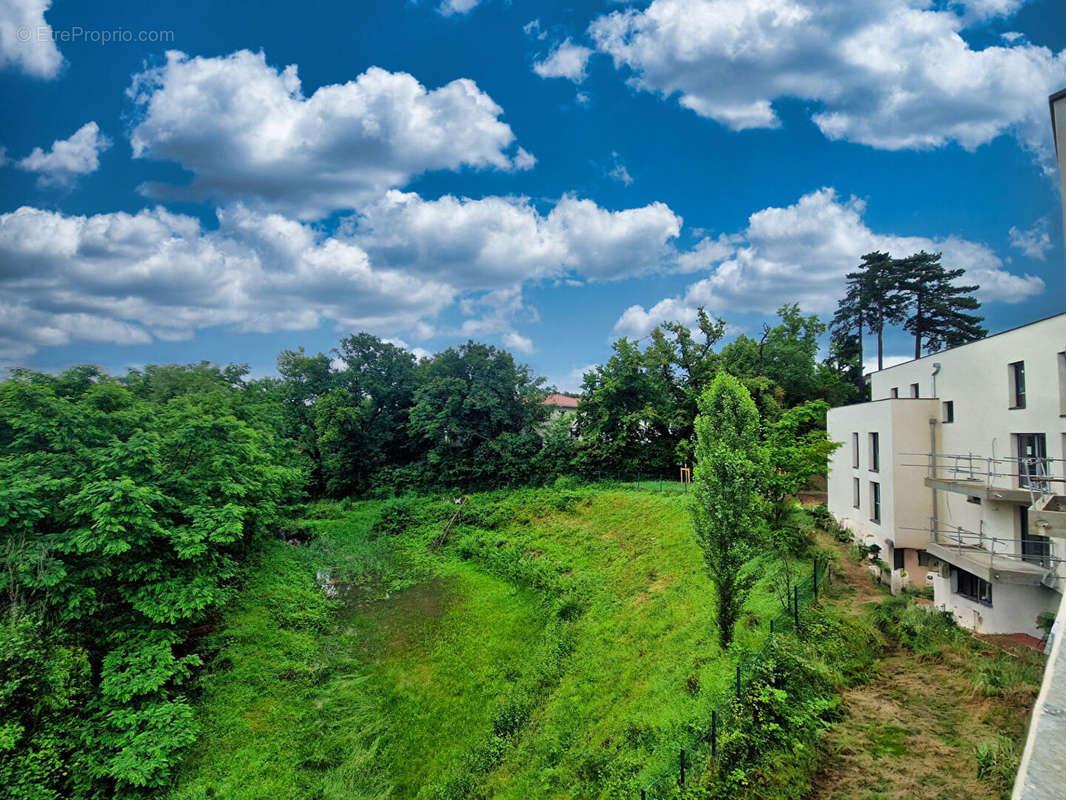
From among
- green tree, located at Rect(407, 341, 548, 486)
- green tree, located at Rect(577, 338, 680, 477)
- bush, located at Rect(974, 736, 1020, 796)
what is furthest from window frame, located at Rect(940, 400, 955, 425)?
green tree, located at Rect(407, 341, 548, 486)

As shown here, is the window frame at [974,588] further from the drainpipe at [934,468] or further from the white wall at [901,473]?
the white wall at [901,473]

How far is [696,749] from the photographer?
9.38 m

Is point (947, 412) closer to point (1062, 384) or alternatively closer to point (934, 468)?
point (934, 468)

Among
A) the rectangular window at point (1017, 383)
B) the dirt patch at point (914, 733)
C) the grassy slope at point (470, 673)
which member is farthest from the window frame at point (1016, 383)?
the grassy slope at point (470, 673)

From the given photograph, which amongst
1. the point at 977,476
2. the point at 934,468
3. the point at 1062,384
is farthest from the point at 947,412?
the point at 1062,384

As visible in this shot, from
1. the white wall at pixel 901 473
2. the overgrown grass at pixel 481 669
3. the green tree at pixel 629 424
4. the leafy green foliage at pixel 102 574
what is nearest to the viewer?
the leafy green foliage at pixel 102 574

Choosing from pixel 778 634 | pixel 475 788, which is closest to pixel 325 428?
pixel 475 788

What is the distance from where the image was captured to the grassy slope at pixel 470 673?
37.4 feet

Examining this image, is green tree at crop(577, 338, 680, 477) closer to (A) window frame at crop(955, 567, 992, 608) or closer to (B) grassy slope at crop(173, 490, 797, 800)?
(B) grassy slope at crop(173, 490, 797, 800)

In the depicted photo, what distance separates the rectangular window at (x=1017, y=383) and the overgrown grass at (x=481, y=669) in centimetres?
745

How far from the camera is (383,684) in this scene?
1567cm

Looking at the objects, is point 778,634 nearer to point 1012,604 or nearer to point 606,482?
point 1012,604

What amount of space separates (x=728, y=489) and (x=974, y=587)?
933cm

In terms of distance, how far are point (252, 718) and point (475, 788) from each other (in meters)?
Result: 6.26
